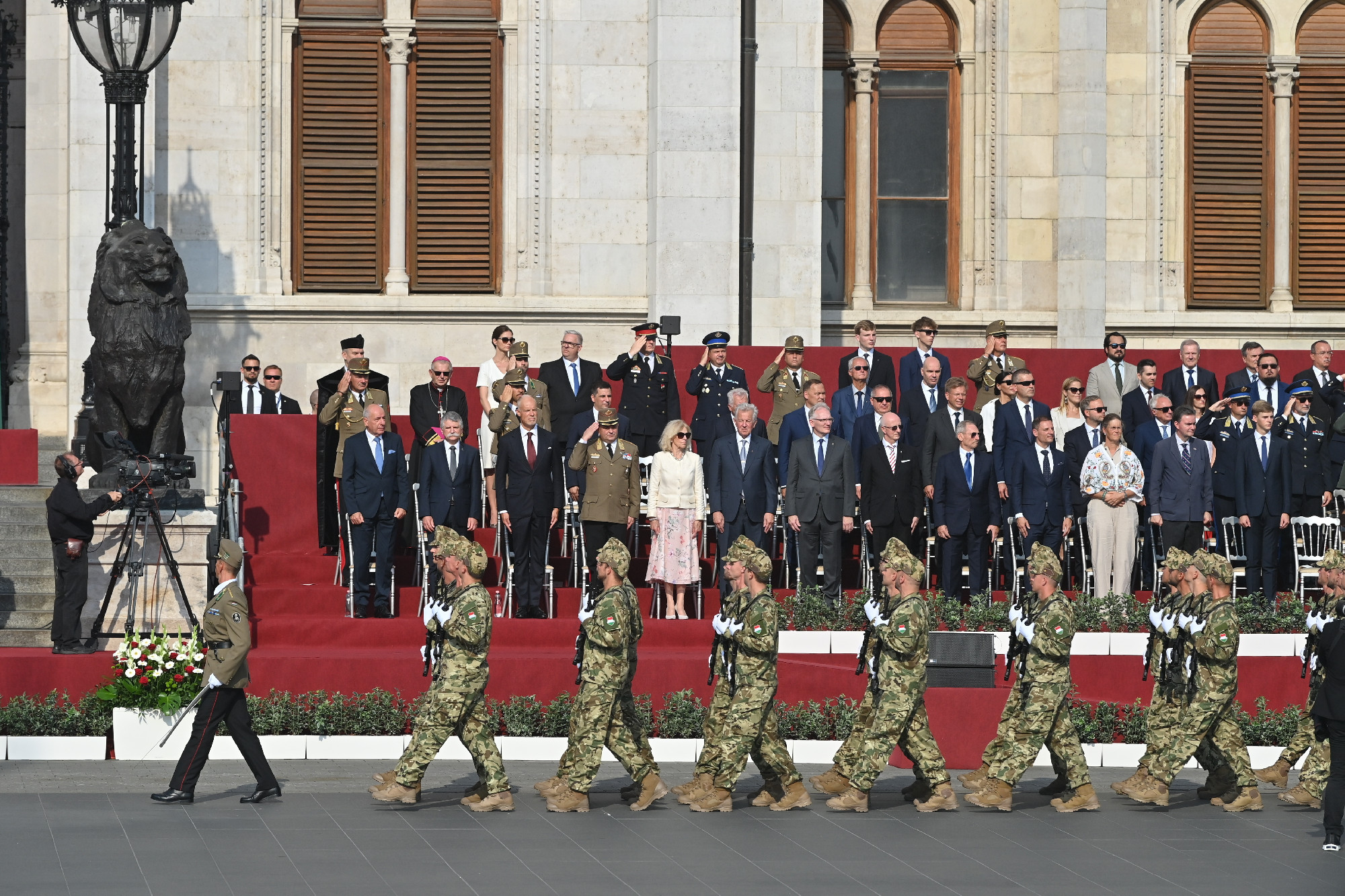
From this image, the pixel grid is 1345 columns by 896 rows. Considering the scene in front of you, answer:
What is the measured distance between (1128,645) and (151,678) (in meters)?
8.61

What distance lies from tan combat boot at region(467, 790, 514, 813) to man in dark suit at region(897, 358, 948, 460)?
7.40 m

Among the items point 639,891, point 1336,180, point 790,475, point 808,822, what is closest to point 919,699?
point 808,822

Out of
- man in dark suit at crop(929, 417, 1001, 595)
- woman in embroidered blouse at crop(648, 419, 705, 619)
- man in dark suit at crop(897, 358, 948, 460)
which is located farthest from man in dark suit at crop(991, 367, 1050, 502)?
woman in embroidered blouse at crop(648, 419, 705, 619)

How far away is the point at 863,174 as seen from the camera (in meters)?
26.5

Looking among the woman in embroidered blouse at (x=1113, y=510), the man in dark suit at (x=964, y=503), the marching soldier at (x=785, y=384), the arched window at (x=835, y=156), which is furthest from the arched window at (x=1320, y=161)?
the man in dark suit at (x=964, y=503)

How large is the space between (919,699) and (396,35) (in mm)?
13726

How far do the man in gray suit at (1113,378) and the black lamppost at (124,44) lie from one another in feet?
33.5

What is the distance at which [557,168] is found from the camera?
24.4 m

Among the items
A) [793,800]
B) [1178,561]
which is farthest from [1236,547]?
[793,800]

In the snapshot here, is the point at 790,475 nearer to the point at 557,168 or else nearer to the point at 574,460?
the point at 574,460

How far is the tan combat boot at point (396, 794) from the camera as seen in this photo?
13977mm

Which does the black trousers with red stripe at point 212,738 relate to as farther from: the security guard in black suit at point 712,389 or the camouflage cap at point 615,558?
Answer: the security guard in black suit at point 712,389

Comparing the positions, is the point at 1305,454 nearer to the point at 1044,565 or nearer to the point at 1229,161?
the point at 1044,565

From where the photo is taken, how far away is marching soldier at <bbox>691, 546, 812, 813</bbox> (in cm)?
1413
